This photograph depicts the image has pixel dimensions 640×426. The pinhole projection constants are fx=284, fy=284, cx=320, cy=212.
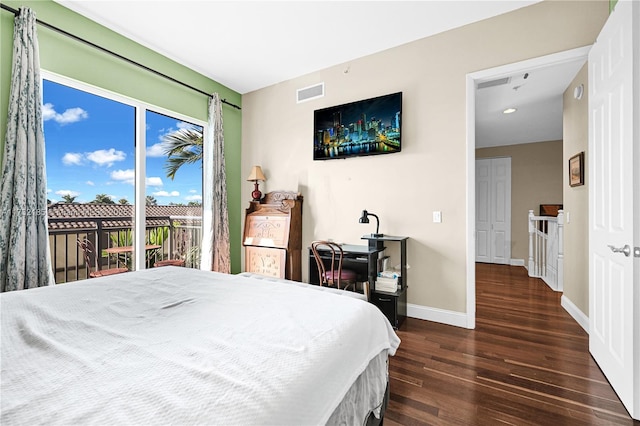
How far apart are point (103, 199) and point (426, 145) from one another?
337 cm

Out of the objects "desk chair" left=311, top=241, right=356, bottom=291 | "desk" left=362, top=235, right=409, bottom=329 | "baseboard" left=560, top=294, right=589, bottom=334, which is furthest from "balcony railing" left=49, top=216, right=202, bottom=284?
"baseboard" left=560, top=294, right=589, bottom=334

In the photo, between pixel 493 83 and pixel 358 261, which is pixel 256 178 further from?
pixel 493 83

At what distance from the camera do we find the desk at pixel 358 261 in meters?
2.81

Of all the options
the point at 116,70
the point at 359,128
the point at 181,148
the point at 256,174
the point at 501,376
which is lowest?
the point at 501,376

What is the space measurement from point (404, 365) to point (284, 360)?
1.57 m

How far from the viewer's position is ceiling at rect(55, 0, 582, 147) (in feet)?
8.25

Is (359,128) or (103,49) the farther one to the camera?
(359,128)

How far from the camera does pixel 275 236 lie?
3648 millimetres

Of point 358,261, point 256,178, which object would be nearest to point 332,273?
point 358,261

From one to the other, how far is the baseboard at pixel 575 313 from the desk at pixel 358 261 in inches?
77.0

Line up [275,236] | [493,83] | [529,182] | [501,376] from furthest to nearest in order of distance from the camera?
[529,182], [275,236], [493,83], [501,376]

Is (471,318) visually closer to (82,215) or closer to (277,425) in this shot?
(277,425)

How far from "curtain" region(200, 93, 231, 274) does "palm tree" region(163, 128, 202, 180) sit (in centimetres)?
11

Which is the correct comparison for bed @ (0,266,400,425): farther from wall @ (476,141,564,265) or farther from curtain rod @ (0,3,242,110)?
wall @ (476,141,564,265)
